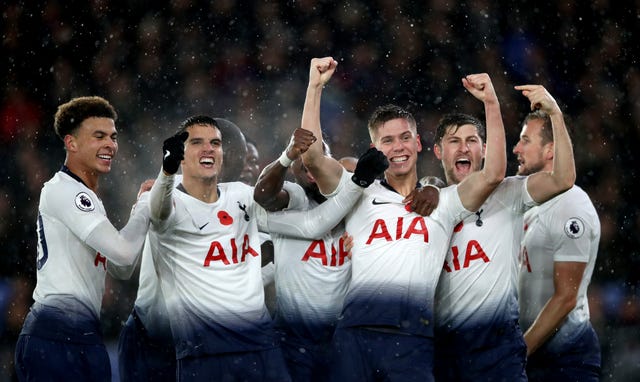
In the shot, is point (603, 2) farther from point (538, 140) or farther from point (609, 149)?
point (538, 140)

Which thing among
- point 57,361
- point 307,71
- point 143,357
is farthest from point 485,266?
point 307,71

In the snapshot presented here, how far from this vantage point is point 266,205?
463 cm

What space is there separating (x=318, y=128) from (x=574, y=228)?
62.0 inches

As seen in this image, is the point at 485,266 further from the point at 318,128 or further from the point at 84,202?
the point at 84,202

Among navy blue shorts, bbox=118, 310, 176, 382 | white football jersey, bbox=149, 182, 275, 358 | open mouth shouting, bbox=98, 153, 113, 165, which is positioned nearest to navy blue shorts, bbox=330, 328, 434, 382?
white football jersey, bbox=149, 182, 275, 358

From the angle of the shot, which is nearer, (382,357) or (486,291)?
(382,357)

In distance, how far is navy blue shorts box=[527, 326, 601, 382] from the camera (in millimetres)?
4973

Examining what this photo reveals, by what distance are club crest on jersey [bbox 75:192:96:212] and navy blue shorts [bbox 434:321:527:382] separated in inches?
70.9

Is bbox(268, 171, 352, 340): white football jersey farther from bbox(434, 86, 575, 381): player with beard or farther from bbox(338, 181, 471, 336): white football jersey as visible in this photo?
bbox(434, 86, 575, 381): player with beard

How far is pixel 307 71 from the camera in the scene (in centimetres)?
941

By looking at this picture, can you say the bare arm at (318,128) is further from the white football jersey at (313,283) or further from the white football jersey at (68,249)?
the white football jersey at (68,249)

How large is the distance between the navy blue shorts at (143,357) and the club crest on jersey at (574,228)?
2.23 m

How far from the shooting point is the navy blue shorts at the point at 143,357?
500 centimetres

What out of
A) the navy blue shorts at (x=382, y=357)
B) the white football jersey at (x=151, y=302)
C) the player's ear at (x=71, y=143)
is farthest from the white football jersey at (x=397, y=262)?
the player's ear at (x=71, y=143)
